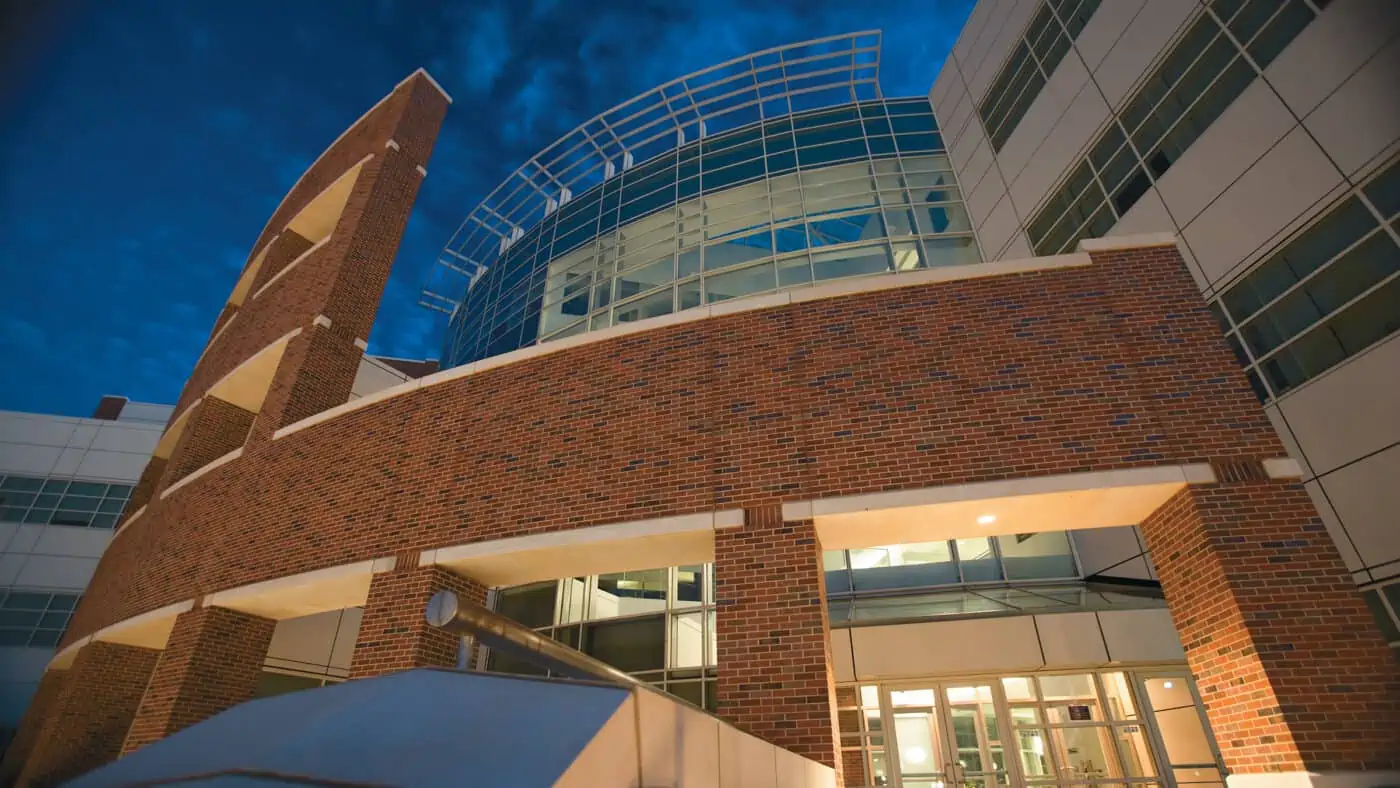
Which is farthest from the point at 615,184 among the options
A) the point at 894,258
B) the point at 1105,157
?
the point at 1105,157

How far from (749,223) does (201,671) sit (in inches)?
672

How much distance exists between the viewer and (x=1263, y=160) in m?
11.2

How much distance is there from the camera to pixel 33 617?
2384 centimetres

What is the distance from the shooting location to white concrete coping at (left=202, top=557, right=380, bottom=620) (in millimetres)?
10289

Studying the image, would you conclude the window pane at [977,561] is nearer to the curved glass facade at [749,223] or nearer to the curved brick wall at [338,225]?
the curved glass facade at [749,223]

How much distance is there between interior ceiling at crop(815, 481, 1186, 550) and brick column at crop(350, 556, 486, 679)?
5.54 m

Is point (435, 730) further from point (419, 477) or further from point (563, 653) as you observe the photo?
point (419, 477)

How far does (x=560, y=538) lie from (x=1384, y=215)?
1278 cm

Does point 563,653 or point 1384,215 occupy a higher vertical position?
point 1384,215

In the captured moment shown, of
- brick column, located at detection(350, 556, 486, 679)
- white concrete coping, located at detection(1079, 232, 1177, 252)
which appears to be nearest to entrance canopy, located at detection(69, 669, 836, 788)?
brick column, located at detection(350, 556, 486, 679)

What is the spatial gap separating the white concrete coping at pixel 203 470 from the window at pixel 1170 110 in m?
19.4

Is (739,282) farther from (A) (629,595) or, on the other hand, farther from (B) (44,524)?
(B) (44,524)

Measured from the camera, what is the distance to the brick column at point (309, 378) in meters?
13.8

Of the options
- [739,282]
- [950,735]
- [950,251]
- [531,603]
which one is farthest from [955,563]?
[531,603]
